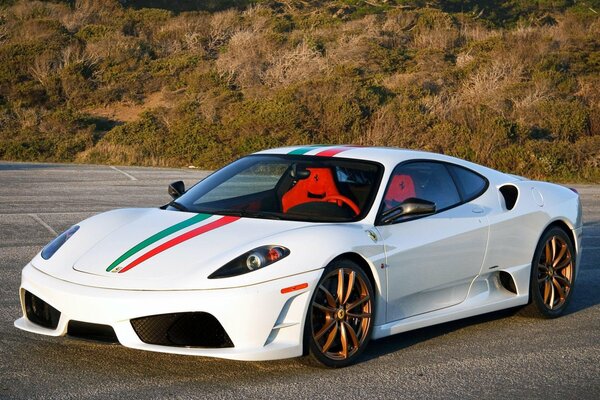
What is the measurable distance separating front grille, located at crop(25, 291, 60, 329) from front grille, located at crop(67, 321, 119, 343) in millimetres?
147

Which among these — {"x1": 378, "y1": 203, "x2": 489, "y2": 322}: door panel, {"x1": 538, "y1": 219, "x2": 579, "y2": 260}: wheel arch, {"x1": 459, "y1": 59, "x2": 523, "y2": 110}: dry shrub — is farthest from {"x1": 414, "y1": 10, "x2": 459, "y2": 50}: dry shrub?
{"x1": 378, "y1": 203, "x2": 489, "y2": 322}: door panel

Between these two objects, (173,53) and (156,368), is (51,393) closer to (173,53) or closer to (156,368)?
(156,368)

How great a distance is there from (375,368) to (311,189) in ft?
4.88

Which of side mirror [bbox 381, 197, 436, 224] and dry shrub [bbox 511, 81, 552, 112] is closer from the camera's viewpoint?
side mirror [bbox 381, 197, 436, 224]

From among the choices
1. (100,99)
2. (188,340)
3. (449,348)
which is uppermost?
(188,340)

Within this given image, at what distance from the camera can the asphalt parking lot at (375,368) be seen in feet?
18.8

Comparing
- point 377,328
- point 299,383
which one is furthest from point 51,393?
point 377,328

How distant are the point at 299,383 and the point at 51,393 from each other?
133 centimetres

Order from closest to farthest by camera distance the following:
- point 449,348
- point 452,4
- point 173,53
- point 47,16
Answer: point 449,348, point 173,53, point 47,16, point 452,4

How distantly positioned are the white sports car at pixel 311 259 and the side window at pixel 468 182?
0.01m

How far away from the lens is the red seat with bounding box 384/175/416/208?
7.02 m

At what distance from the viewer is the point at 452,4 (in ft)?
172

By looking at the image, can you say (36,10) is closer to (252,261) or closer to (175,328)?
(252,261)

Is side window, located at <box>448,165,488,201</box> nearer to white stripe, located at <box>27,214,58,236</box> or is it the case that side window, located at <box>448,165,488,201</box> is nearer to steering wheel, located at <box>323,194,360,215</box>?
steering wheel, located at <box>323,194,360,215</box>
